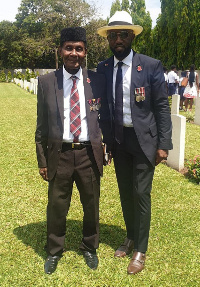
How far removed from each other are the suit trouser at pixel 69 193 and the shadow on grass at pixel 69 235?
360 mm

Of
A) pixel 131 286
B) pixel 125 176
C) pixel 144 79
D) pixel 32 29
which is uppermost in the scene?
pixel 32 29

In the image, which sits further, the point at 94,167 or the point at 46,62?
the point at 46,62

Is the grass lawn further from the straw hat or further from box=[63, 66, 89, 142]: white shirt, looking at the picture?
the straw hat

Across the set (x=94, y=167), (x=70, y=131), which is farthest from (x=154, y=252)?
(x=70, y=131)

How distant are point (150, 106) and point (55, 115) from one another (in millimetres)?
911

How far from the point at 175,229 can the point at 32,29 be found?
57.3 metres

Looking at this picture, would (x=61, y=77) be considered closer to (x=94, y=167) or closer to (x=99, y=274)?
(x=94, y=167)

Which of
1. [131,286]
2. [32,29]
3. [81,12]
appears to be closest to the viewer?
[131,286]

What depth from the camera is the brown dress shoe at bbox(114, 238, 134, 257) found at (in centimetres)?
374

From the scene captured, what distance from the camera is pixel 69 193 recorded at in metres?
3.50

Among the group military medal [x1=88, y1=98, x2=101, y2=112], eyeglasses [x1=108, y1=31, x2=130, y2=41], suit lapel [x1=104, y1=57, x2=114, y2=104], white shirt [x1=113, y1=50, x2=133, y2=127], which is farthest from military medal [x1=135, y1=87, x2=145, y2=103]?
eyeglasses [x1=108, y1=31, x2=130, y2=41]

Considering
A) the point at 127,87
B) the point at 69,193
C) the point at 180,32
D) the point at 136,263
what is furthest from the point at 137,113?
the point at 180,32

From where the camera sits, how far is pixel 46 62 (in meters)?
59.0

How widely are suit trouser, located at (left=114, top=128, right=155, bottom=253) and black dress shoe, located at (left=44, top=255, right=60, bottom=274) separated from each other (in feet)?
2.73
